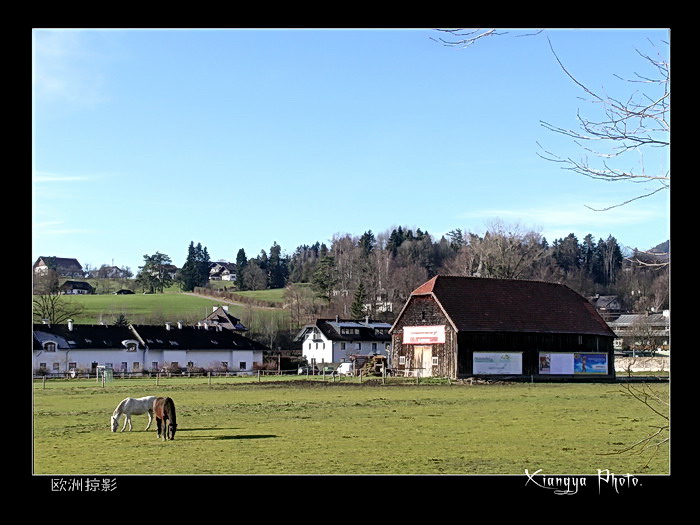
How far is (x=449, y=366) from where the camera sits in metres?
55.6

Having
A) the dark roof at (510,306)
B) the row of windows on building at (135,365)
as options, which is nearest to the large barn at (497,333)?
the dark roof at (510,306)

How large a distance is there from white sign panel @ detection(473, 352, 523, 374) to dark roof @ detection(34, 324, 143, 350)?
3408 cm

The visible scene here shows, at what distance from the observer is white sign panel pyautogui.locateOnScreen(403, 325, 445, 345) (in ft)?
187

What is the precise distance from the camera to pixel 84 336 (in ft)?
241

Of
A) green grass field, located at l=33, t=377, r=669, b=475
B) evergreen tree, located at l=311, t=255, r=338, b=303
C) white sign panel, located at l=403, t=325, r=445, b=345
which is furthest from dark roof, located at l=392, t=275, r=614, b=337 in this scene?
evergreen tree, located at l=311, t=255, r=338, b=303

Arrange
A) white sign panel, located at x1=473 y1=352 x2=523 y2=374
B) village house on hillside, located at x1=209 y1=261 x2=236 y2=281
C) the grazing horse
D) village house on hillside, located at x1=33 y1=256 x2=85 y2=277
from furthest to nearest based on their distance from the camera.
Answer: village house on hillside, located at x1=209 y1=261 x2=236 y2=281 → village house on hillside, located at x1=33 y1=256 x2=85 y2=277 → white sign panel, located at x1=473 y1=352 x2=523 y2=374 → the grazing horse

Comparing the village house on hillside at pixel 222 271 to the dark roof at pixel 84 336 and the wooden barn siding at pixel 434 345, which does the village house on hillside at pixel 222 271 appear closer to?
the dark roof at pixel 84 336

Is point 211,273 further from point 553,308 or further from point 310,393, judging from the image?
point 310,393

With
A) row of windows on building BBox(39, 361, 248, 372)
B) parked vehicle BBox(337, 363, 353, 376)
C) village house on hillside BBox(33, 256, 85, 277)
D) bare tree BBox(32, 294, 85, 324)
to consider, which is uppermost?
village house on hillside BBox(33, 256, 85, 277)

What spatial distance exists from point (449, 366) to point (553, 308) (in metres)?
10.6

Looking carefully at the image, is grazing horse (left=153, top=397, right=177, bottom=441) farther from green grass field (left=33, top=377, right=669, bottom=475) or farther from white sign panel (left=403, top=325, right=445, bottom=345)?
white sign panel (left=403, top=325, right=445, bottom=345)

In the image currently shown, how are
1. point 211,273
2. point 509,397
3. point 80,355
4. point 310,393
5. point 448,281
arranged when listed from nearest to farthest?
point 509,397, point 310,393, point 448,281, point 80,355, point 211,273

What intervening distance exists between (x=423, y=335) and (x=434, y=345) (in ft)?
4.69
